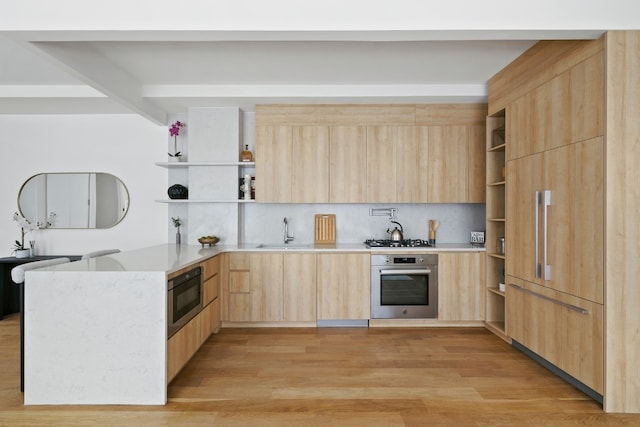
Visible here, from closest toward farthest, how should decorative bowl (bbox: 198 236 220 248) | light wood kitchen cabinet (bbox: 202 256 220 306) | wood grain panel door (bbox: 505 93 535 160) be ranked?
wood grain panel door (bbox: 505 93 535 160), light wood kitchen cabinet (bbox: 202 256 220 306), decorative bowl (bbox: 198 236 220 248)

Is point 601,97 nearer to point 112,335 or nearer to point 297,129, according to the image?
point 297,129

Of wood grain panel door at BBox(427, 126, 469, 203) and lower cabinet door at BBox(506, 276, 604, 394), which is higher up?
wood grain panel door at BBox(427, 126, 469, 203)

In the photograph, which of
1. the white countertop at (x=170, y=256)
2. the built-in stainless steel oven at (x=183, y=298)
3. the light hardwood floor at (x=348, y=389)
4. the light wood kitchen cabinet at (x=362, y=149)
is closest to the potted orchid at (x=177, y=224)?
the white countertop at (x=170, y=256)

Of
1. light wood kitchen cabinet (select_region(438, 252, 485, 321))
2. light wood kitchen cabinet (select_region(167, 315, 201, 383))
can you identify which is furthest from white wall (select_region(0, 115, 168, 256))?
light wood kitchen cabinet (select_region(438, 252, 485, 321))

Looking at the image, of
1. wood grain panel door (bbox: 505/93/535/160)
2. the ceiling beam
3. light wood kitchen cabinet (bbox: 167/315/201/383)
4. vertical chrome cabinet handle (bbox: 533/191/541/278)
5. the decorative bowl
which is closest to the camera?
light wood kitchen cabinet (bbox: 167/315/201/383)

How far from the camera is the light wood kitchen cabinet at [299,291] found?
4215mm

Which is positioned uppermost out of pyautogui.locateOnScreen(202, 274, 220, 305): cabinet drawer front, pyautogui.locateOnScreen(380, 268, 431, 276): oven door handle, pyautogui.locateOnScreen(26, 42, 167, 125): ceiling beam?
pyautogui.locateOnScreen(26, 42, 167, 125): ceiling beam

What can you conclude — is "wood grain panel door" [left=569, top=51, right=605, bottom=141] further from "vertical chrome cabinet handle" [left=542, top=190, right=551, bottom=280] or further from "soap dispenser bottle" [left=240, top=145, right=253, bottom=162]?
"soap dispenser bottle" [left=240, top=145, right=253, bottom=162]

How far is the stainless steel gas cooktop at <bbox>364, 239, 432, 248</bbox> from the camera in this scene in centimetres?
436

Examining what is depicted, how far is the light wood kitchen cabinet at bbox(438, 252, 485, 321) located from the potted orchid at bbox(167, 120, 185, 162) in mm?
3288

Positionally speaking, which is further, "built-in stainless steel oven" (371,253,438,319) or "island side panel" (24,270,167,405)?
"built-in stainless steel oven" (371,253,438,319)

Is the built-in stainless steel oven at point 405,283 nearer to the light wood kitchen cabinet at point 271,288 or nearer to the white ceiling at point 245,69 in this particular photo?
the light wood kitchen cabinet at point 271,288

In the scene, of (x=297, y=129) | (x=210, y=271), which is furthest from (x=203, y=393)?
(x=297, y=129)
